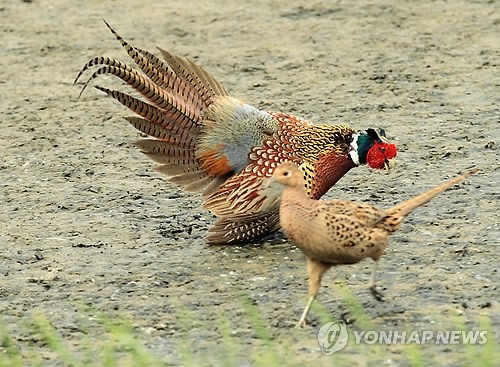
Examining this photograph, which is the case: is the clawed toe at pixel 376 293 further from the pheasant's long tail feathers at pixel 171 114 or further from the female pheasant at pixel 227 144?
the pheasant's long tail feathers at pixel 171 114

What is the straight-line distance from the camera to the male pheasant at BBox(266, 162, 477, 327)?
470 centimetres

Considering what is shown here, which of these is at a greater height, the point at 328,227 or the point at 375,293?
the point at 328,227

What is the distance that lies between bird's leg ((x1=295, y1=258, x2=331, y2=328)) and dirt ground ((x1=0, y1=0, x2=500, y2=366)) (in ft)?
0.22

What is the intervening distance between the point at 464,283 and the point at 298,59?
12.1 feet

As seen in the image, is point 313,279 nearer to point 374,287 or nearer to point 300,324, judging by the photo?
point 300,324

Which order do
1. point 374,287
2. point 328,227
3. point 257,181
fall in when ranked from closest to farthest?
point 328,227 < point 374,287 < point 257,181

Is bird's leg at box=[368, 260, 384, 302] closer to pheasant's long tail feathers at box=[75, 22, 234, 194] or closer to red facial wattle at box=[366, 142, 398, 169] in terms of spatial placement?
red facial wattle at box=[366, 142, 398, 169]

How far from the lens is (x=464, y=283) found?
518 centimetres

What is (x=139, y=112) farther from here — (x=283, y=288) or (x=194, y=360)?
(x=194, y=360)

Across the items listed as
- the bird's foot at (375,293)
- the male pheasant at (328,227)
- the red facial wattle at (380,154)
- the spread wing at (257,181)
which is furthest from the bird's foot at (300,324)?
the red facial wattle at (380,154)

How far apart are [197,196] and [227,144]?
0.84m

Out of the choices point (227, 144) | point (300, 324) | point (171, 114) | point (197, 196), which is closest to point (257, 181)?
point (227, 144)

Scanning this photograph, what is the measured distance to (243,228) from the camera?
5.72 m

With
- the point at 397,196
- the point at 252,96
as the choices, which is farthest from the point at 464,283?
the point at 252,96
